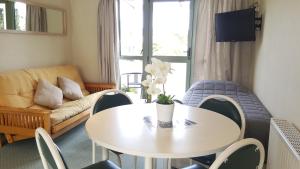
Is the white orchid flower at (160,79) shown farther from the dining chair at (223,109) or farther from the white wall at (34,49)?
the white wall at (34,49)

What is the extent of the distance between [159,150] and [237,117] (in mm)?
952

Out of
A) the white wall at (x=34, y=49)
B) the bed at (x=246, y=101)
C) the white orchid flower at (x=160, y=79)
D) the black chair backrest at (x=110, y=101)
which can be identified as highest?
the white wall at (x=34, y=49)

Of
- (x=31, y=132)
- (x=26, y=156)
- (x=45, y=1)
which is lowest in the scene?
(x=26, y=156)

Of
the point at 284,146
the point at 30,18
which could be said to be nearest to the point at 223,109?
the point at 284,146

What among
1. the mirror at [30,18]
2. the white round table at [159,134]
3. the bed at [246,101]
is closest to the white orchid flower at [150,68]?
the white round table at [159,134]

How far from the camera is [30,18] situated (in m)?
3.78

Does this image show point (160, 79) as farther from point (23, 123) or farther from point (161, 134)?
point (23, 123)

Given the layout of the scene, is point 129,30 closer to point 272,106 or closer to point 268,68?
point 268,68

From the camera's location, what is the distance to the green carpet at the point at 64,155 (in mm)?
2572

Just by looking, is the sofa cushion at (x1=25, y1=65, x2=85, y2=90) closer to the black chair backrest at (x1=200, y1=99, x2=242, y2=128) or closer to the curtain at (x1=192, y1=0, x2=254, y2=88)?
the curtain at (x1=192, y1=0, x2=254, y2=88)

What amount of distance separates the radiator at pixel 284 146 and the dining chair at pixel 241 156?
1.04ft

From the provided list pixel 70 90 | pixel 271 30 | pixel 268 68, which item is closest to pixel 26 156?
pixel 70 90

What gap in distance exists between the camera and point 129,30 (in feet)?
15.2

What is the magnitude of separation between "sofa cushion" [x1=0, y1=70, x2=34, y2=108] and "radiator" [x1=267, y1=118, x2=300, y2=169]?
288 centimetres
